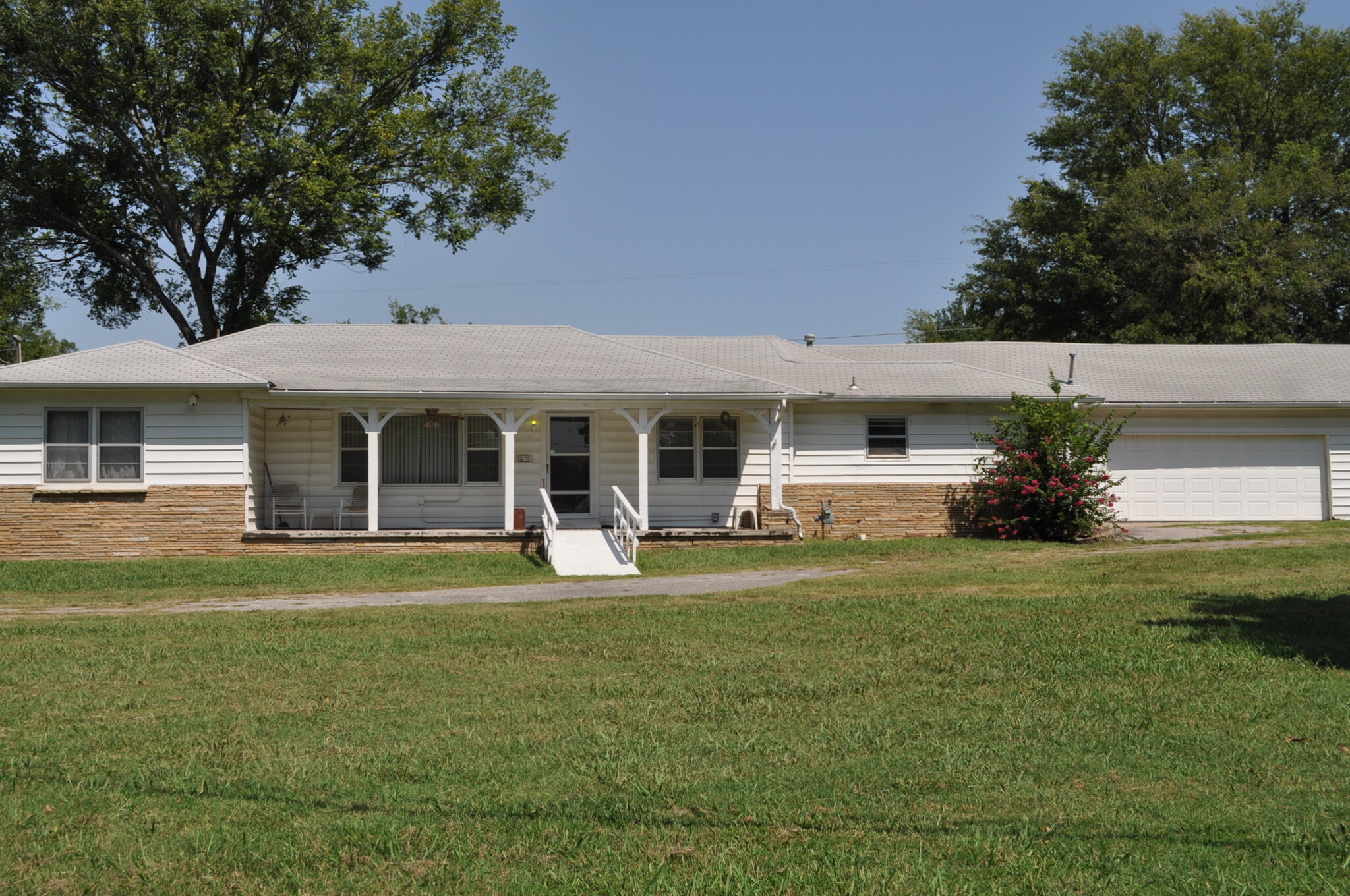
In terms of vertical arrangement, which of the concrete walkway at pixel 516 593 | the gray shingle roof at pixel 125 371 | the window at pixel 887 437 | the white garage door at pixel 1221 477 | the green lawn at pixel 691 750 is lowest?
the green lawn at pixel 691 750

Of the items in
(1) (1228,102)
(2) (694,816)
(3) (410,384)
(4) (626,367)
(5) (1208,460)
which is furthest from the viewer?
(1) (1228,102)


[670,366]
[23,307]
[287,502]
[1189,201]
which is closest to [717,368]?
[670,366]

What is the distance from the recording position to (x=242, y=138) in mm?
29688

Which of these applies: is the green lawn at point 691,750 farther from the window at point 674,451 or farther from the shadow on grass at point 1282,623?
the window at point 674,451

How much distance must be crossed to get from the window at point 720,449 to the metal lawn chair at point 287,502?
7.23 metres

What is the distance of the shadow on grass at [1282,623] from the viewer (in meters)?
9.23

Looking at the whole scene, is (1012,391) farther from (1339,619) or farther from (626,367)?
(1339,619)

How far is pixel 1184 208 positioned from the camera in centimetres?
3597

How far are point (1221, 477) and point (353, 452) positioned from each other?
56.7ft

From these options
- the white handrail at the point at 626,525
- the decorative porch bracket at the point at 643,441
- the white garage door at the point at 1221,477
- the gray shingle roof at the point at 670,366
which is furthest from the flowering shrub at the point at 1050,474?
the white handrail at the point at 626,525

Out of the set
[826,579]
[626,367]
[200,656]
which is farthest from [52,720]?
[626,367]

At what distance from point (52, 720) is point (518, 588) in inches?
297

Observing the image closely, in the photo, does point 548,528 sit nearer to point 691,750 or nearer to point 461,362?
point 461,362

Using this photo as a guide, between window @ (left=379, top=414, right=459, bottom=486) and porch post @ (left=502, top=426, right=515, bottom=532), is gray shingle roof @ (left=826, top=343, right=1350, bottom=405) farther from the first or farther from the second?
window @ (left=379, top=414, right=459, bottom=486)
